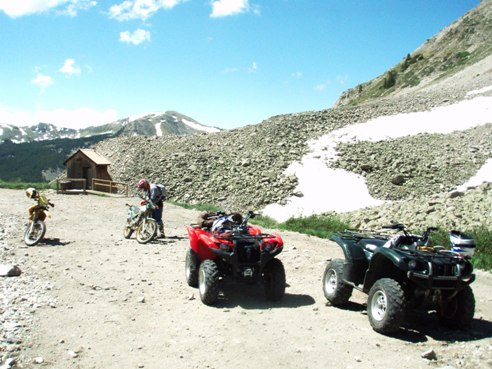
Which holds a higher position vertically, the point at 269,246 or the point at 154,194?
the point at 154,194

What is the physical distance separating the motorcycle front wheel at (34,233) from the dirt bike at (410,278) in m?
9.78

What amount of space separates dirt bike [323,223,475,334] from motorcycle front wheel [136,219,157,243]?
26.9 ft

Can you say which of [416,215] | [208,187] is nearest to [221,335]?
[416,215]

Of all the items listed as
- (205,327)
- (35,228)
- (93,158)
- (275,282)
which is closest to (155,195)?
(35,228)

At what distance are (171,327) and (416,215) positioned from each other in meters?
16.4

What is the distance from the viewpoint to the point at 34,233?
14.0 m

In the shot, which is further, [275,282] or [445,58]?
[445,58]

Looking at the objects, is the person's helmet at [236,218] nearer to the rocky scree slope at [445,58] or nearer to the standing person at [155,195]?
the standing person at [155,195]

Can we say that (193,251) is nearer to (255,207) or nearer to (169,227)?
(169,227)

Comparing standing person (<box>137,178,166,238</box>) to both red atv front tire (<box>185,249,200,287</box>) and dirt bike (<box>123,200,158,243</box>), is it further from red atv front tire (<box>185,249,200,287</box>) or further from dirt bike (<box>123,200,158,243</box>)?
red atv front tire (<box>185,249,200,287</box>)

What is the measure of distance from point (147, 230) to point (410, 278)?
1007 cm

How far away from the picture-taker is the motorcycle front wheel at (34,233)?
540 inches

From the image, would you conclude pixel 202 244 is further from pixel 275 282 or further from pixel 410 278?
pixel 410 278

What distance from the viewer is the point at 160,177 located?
123 feet
